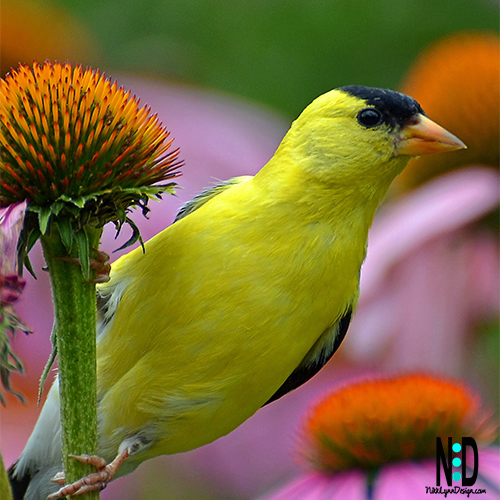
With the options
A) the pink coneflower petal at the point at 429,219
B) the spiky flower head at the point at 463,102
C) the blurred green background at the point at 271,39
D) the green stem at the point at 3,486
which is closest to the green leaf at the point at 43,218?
the green stem at the point at 3,486

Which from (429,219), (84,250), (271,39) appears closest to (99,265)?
(84,250)

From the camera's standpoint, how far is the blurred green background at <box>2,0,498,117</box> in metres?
2.55

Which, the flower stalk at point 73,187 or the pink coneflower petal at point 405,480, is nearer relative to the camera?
the flower stalk at point 73,187

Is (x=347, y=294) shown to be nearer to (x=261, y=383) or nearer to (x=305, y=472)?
(x=261, y=383)

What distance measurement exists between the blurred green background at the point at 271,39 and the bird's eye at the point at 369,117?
1572 millimetres

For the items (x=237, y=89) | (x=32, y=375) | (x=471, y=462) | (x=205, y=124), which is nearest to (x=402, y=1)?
(x=237, y=89)

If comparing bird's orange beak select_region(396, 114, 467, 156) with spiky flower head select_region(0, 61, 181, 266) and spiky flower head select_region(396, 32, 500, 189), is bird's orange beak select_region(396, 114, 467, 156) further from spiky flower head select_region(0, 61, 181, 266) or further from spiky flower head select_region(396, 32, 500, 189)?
spiky flower head select_region(396, 32, 500, 189)

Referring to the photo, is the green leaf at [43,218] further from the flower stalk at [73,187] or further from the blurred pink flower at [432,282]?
the blurred pink flower at [432,282]

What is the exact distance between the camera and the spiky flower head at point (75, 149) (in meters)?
0.65

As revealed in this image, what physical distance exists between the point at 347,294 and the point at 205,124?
1.39m

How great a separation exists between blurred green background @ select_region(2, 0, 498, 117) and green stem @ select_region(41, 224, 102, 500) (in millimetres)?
1832

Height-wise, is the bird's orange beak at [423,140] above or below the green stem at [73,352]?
above

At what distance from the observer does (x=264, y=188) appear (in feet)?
2.90

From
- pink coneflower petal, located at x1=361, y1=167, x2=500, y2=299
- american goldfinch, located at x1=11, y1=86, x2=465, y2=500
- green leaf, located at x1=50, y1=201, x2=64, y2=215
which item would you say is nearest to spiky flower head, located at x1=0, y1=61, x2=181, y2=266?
green leaf, located at x1=50, y1=201, x2=64, y2=215
